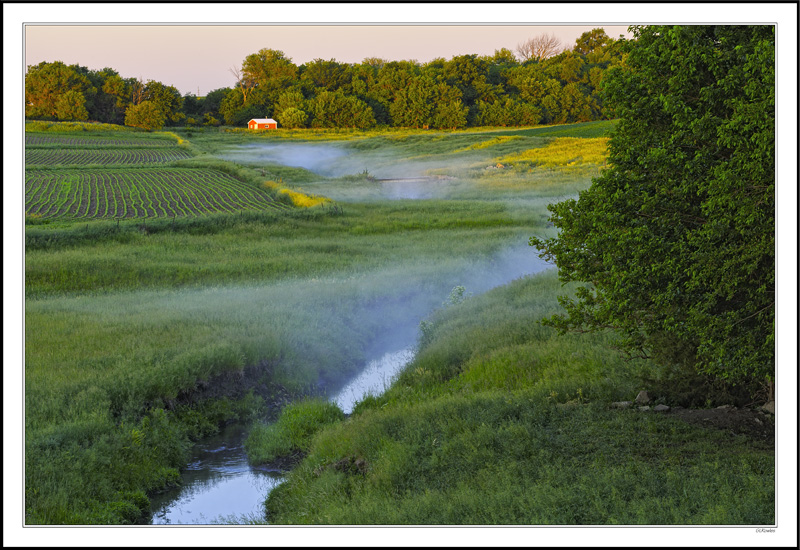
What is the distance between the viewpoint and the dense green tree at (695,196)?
7.39 metres

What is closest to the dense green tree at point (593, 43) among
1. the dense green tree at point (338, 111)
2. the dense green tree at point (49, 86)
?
the dense green tree at point (338, 111)

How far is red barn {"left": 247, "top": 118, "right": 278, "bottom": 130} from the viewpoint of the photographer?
20.6 meters

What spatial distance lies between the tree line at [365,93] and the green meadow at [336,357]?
105 cm

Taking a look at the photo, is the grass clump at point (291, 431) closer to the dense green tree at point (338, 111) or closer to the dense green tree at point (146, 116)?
the dense green tree at point (146, 116)

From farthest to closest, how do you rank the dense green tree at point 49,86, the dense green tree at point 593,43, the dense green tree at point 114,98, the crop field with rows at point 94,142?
the crop field with rows at point 94,142, the dense green tree at point 114,98, the dense green tree at point 49,86, the dense green tree at point 593,43

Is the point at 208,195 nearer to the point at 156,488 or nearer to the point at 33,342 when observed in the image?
the point at 33,342

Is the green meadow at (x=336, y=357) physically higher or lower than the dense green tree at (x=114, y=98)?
lower

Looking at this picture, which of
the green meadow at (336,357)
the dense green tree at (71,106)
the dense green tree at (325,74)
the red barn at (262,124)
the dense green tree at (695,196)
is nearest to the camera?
the dense green tree at (695,196)

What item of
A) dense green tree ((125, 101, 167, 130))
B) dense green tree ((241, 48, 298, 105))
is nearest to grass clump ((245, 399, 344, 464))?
dense green tree ((241, 48, 298, 105))

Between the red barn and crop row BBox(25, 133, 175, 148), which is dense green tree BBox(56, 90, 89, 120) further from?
the red barn

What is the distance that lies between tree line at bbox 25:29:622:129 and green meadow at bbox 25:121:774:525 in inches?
41.4

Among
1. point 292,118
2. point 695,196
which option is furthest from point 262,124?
point 695,196

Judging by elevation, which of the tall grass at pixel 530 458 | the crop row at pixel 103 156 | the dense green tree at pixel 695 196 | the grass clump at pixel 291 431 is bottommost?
the grass clump at pixel 291 431

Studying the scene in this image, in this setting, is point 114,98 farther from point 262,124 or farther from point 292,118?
point 292,118
